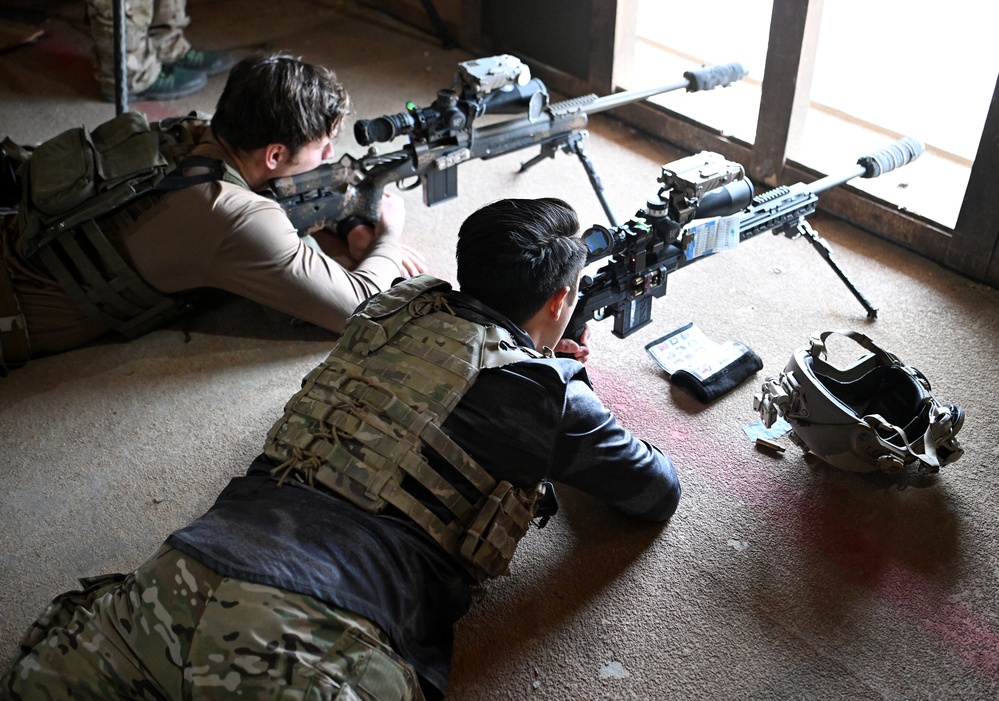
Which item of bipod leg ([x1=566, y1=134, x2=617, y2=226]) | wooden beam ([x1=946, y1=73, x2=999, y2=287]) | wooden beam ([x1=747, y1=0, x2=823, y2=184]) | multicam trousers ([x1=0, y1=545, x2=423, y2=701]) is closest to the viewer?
multicam trousers ([x1=0, y1=545, x2=423, y2=701])

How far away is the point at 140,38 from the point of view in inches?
199

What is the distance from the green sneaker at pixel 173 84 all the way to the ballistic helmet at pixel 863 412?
3.79m

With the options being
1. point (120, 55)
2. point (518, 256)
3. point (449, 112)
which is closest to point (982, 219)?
point (449, 112)

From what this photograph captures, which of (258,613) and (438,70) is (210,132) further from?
(438,70)

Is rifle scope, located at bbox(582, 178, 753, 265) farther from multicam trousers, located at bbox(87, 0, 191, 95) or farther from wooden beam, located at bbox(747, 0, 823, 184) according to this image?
multicam trousers, located at bbox(87, 0, 191, 95)

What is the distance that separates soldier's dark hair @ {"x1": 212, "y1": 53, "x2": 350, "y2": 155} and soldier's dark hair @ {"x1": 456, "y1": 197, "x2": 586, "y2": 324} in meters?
1.13

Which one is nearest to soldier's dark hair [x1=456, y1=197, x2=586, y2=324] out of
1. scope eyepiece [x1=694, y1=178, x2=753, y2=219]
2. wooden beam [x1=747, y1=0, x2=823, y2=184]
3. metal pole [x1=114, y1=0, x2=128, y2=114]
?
scope eyepiece [x1=694, y1=178, x2=753, y2=219]

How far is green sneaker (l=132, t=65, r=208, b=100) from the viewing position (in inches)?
203

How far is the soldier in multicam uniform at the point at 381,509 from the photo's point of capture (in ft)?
5.85

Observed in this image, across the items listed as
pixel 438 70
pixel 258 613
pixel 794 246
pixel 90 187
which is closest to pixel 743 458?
pixel 794 246

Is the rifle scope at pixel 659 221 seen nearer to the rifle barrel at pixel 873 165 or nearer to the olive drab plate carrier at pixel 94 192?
the rifle barrel at pixel 873 165

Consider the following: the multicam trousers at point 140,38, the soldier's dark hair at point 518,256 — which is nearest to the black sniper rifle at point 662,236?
the soldier's dark hair at point 518,256

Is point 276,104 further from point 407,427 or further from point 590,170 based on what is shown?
point 407,427

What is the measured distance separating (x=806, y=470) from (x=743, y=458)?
0.18 m
